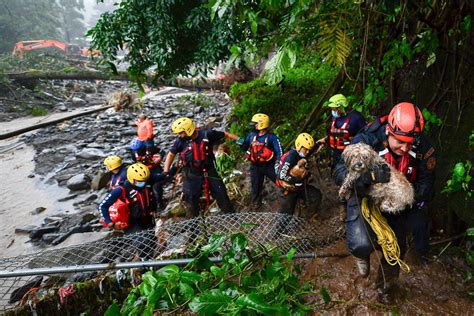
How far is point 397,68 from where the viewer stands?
460 centimetres

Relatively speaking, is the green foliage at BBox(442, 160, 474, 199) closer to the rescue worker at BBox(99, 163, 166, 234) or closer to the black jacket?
the black jacket

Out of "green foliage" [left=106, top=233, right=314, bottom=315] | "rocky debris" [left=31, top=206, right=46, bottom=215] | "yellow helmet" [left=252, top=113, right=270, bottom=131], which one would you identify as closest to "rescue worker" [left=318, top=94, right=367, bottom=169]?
"yellow helmet" [left=252, top=113, right=270, bottom=131]

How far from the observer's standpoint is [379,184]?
2.68 meters

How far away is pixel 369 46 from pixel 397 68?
864mm

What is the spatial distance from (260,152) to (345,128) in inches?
57.4

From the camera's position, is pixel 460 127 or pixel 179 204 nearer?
pixel 460 127

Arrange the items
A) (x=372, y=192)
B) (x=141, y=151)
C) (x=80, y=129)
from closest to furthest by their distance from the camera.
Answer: (x=372, y=192) < (x=141, y=151) < (x=80, y=129)

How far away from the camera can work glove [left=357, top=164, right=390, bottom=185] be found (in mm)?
2611

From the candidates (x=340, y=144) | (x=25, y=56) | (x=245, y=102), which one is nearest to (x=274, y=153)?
(x=340, y=144)

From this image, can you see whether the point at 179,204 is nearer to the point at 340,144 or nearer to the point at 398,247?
the point at 340,144

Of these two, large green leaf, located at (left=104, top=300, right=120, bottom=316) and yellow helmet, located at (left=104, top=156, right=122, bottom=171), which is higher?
yellow helmet, located at (left=104, top=156, right=122, bottom=171)

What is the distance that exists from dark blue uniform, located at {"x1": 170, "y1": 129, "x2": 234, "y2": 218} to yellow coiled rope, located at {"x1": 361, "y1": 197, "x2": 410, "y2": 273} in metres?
3.20

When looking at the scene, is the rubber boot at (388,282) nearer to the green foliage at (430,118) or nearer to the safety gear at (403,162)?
the safety gear at (403,162)

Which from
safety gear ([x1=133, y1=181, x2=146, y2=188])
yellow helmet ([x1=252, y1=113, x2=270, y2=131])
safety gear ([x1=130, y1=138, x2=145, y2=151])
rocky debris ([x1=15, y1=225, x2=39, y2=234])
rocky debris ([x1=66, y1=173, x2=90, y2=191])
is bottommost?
rocky debris ([x1=15, y1=225, x2=39, y2=234])
